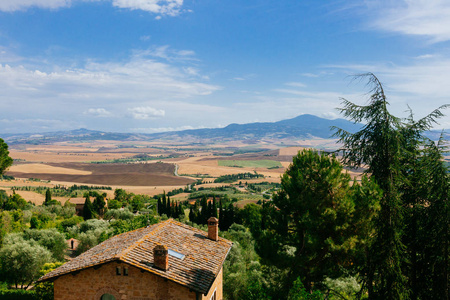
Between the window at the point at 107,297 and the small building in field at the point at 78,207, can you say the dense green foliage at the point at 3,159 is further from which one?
the small building in field at the point at 78,207

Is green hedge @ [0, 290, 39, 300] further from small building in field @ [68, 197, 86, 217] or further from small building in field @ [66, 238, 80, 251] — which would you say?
small building in field @ [68, 197, 86, 217]

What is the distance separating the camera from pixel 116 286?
13938mm

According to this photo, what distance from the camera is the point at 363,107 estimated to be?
1047 cm

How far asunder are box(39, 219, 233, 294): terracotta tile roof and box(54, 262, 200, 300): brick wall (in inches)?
17.1

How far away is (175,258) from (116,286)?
2829mm

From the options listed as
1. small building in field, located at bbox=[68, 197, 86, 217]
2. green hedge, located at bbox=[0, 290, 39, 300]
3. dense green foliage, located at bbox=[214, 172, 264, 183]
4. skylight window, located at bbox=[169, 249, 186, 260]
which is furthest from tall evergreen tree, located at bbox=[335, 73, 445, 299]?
dense green foliage, located at bbox=[214, 172, 264, 183]

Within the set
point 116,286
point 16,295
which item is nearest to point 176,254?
point 116,286

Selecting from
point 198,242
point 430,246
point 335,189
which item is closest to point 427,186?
point 430,246

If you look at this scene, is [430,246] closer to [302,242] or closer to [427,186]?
[427,186]

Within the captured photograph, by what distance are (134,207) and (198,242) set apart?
66.8 m

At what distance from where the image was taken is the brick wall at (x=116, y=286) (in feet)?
44.5

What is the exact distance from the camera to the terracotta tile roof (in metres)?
13.5

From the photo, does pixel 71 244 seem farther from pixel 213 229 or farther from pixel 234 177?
pixel 234 177

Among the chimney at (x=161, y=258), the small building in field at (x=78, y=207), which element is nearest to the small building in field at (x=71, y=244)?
the small building in field at (x=78, y=207)
